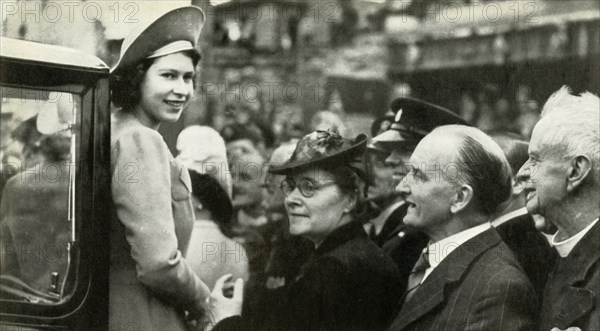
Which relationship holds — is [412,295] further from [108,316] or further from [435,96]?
[108,316]

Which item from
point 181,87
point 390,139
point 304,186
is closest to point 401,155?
point 390,139

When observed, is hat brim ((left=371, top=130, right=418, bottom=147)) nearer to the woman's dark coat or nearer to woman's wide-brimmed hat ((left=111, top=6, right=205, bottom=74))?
the woman's dark coat

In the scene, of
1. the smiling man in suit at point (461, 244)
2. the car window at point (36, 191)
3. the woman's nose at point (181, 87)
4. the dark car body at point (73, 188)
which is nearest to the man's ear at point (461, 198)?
the smiling man in suit at point (461, 244)

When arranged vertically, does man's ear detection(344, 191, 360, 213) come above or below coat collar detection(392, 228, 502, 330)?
above

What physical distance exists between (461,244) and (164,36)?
1887 millimetres

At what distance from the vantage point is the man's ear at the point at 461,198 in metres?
4.11

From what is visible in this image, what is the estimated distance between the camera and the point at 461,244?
4.09 meters

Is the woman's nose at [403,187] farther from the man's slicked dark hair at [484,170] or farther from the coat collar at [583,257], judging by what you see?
the coat collar at [583,257]

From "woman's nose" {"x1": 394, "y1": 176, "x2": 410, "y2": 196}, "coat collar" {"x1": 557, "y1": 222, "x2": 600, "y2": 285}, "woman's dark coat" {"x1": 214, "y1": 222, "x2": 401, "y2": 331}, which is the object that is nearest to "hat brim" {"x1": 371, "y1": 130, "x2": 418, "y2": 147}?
"woman's nose" {"x1": 394, "y1": 176, "x2": 410, "y2": 196}

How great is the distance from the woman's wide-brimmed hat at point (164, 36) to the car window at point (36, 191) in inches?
16.4

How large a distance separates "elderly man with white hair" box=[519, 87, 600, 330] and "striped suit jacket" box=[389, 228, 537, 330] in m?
0.18

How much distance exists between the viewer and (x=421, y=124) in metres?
4.27

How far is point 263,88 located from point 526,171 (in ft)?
4.78

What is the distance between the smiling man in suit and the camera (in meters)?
4.00
